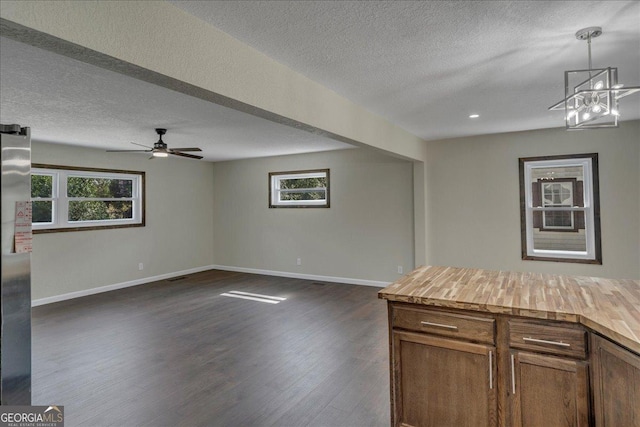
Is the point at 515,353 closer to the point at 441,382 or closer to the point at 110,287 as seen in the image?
the point at 441,382

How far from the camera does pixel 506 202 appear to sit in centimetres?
507

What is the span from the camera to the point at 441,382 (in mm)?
1891

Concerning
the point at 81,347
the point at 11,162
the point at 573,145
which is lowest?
the point at 81,347

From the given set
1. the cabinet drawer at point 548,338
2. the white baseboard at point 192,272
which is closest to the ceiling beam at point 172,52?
the cabinet drawer at point 548,338

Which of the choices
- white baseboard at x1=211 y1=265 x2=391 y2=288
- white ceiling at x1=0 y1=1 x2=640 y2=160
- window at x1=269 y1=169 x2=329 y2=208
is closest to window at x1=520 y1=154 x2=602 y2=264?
white ceiling at x1=0 y1=1 x2=640 y2=160

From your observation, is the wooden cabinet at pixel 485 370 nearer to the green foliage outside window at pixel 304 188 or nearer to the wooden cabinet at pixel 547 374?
the wooden cabinet at pixel 547 374

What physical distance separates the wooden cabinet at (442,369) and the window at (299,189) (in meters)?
4.70

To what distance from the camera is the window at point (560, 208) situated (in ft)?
15.1

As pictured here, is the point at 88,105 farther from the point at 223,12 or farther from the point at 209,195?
the point at 209,195

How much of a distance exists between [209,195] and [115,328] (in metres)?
4.29

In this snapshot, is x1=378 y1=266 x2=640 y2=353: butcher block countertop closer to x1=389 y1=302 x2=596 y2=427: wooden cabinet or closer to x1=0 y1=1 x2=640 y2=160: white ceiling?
x1=389 y1=302 x2=596 y2=427: wooden cabinet

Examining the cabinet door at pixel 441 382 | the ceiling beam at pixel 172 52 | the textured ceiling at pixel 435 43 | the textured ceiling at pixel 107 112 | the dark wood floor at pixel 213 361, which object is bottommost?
the dark wood floor at pixel 213 361

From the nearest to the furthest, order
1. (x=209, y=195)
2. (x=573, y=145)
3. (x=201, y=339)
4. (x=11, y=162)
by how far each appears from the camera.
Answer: (x=11, y=162), (x=201, y=339), (x=573, y=145), (x=209, y=195)

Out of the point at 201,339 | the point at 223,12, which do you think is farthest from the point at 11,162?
the point at 201,339
